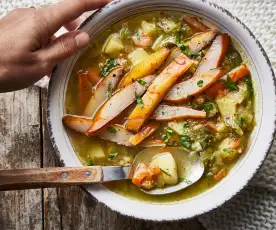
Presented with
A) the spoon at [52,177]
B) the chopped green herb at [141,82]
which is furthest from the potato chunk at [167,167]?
the chopped green herb at [141,82]

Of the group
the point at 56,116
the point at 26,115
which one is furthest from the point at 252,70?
the point at 26,115

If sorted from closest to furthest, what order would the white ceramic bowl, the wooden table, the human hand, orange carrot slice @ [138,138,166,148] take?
the human hand, the white ceramic bowl, orange carrot slice @ [138,138,166,148], the wooden table

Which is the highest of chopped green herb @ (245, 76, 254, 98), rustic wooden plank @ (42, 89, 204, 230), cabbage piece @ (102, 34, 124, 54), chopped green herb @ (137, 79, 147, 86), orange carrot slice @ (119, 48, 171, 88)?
cabbage piece @ (102, 34, 124, 54)

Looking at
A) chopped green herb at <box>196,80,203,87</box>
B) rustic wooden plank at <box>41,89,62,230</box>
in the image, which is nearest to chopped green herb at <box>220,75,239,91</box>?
chopped green herb at <box>196,80,203,87</box>

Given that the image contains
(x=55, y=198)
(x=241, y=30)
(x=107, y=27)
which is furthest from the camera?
(x=55, y=198)

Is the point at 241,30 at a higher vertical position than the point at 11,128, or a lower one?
higher

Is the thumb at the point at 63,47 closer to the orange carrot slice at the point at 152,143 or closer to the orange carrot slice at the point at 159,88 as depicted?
the orange carrot slice at the point at 159,88

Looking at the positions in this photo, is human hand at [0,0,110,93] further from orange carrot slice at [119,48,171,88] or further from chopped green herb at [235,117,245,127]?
chopped green herb at [235,117,245,127]

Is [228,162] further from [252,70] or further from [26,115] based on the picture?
[26,115]
